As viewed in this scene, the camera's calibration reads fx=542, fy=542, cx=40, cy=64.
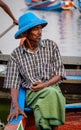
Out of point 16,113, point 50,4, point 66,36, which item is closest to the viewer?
point 16,113

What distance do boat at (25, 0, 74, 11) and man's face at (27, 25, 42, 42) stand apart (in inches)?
838

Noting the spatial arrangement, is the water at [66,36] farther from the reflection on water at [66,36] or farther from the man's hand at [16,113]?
the man's hand at [16,113]

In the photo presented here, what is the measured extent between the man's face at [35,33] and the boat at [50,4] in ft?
69.8

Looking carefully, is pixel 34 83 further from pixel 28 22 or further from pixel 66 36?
pixel 66 36

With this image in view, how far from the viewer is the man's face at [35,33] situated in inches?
132

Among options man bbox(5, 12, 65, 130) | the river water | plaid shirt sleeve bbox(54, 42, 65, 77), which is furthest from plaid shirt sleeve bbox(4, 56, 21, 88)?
the river water

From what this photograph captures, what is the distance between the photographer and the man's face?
336cm

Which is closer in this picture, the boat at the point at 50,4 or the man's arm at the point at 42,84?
the man's arm at the point at 42,84

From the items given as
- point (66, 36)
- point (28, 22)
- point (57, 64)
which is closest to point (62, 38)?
point (66, 36)

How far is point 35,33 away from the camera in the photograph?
3365 millimetres

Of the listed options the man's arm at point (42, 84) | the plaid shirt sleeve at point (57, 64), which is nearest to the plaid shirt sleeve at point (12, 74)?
the man's arm at point (42, 84)

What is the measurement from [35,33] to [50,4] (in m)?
22.0

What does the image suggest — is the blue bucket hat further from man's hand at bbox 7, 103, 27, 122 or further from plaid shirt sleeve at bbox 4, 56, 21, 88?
man's hand at bbox 7, 103, 27, 122

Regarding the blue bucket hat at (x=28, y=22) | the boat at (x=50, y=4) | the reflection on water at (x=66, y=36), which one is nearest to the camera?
the blue bucket hat at (x=28, y=22)
